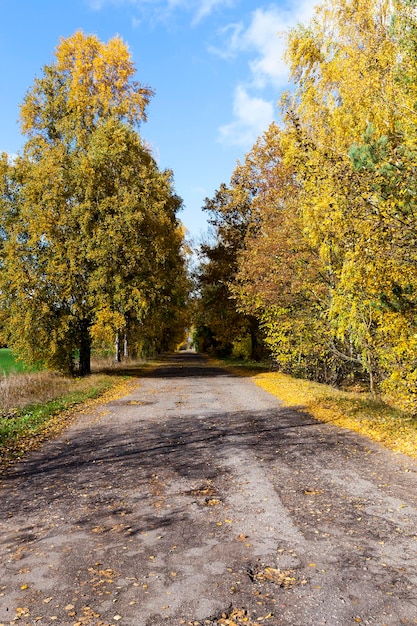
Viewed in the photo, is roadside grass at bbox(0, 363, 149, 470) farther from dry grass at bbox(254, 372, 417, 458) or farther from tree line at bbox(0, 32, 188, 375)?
dry grass at bbox(254, 372, 417, 458)

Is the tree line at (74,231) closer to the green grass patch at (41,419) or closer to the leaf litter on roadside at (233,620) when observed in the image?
the green grass patch at (41,419)

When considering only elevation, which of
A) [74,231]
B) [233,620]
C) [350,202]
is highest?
[74,231]

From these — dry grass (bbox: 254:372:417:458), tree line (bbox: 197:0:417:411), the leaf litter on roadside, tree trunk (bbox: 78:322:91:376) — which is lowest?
the leaf litter on roadside

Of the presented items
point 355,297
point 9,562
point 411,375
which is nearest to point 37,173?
point 355,297

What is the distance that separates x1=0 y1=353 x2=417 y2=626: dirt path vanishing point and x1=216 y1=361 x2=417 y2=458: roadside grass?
57cm

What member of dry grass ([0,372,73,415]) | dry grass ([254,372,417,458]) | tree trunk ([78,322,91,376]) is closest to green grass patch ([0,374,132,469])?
dry grass ([0,372,73,415])

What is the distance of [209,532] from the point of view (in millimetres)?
5176

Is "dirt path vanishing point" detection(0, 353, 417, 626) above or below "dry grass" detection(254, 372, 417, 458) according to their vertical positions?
below

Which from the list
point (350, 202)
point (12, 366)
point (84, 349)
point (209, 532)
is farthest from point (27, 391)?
point (12, 366)

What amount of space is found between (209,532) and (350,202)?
598 centimetres

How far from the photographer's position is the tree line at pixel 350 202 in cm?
841

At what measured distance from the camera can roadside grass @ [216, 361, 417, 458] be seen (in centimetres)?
945

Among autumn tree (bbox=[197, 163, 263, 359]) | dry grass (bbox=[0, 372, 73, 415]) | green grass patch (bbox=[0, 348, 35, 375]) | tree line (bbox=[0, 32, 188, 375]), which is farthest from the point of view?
autumn tree (bbox=[197, 163, 263, 359])

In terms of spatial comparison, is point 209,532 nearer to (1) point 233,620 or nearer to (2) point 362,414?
(1) point 233,620
